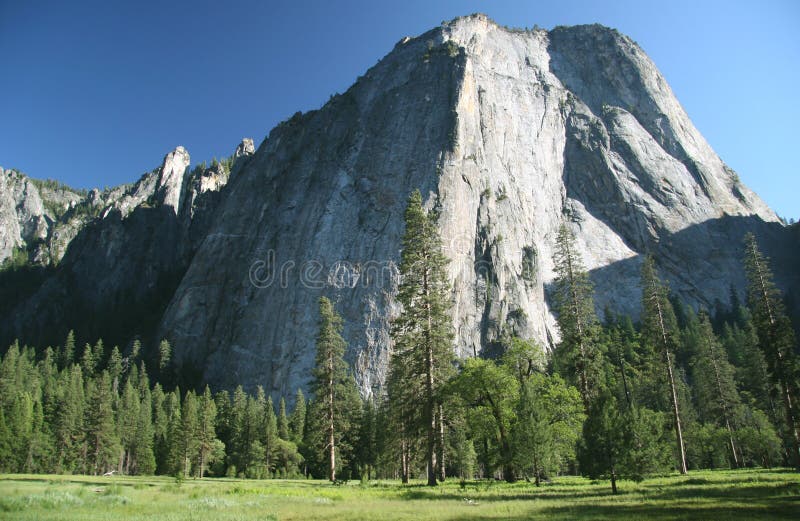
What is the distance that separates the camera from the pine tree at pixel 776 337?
32.0 meters

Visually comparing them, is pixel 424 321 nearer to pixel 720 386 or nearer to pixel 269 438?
pixel 720 386

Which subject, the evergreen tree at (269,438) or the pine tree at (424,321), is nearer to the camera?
the pine tree at (424,321)

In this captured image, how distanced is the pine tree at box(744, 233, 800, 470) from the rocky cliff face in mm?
52525

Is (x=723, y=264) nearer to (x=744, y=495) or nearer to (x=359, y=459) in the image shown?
(x=359, y=459)

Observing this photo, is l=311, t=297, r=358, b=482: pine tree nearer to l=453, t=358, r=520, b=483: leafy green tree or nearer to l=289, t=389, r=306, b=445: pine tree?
l=453, t=358, r=520, b=483: leafy green tree

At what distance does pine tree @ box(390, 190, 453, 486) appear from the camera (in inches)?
1189

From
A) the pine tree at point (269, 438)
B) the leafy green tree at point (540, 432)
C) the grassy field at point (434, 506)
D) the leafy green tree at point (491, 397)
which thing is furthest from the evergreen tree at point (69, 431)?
the leafy green tree at point (540, 432)

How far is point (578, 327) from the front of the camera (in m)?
37.2

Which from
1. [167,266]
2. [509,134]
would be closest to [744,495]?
[509,134]

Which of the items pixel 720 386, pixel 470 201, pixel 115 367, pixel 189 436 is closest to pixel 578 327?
pixel 720 386

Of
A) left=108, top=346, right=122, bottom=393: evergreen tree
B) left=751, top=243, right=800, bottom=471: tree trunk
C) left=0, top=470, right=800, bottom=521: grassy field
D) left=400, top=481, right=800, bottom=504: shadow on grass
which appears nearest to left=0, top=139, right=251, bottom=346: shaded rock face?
left=108, top=346, right=122, bottom=393: evergreen tree

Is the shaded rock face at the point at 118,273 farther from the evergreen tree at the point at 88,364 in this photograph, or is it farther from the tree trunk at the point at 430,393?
the tree trunk at the point at 430,393

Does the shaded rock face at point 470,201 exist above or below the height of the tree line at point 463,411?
above

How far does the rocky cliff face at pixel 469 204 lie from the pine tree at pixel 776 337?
52.5 m
